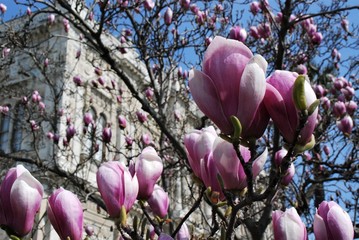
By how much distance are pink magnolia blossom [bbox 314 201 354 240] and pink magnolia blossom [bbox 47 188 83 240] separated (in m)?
0.59

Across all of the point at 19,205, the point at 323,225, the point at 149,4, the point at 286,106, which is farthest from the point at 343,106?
the point at 19,205

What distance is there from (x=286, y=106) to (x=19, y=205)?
697 millimetres

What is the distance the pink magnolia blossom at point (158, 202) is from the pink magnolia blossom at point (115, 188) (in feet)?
0.84

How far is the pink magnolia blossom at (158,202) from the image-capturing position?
4.97 feet

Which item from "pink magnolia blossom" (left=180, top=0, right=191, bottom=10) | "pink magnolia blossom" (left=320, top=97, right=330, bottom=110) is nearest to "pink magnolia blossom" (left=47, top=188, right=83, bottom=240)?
"pink magnolia blossom" (left=320, top=97, right=330, bottom=110)

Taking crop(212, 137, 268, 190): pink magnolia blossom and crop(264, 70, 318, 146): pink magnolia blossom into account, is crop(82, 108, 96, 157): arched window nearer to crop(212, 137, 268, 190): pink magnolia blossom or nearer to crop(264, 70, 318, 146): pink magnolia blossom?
crop(212, 137, 268, 190): pink magnolia blossom

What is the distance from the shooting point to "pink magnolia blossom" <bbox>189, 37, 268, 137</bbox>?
94cm

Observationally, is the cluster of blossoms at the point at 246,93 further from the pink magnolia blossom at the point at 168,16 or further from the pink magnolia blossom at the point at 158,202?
the pink magnolia blossom at the point at 168,16

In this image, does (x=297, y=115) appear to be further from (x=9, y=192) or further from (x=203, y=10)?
(x=203, y=10)

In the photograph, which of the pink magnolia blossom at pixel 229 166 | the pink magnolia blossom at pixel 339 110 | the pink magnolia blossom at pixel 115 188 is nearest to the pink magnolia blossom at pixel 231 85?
the pink magnolia blossom at pixel 229 166

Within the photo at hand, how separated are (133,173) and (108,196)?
19 cm

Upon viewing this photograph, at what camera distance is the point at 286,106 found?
3.16ft

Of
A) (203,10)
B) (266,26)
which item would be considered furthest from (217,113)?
(203,10)

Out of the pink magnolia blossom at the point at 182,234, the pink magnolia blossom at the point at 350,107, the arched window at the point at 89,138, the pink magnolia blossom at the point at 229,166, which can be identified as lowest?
the pink magnolia blossom at the point at 182,234
